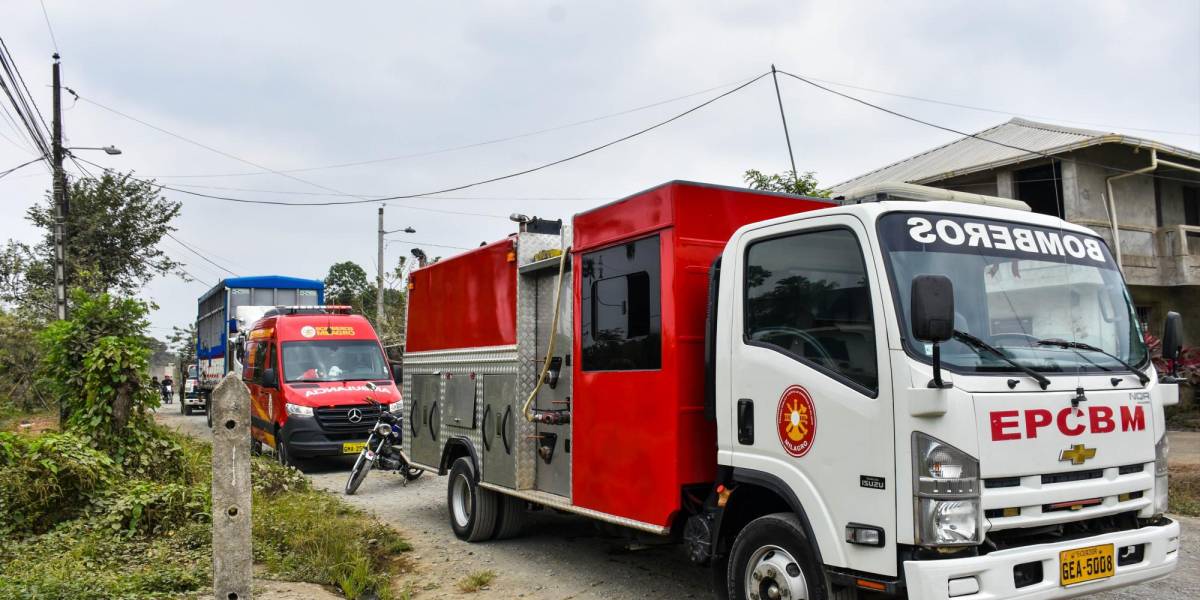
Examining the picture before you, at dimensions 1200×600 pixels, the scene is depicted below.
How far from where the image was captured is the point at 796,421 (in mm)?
4641

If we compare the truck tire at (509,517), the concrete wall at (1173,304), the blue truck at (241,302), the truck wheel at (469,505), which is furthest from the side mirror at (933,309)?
the blue truck at (241,302)

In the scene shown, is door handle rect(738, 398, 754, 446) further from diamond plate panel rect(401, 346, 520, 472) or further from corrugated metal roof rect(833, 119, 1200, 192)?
corrugated metal roof rect(833, 119, 1200, 192)

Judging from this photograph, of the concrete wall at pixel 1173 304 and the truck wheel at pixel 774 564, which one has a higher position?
the concrete wall at pixel 1173 304

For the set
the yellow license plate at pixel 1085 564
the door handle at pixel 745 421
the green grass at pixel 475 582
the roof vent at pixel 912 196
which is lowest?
the green grass at pixel 475 582

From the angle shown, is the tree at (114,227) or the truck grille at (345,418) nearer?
the truck grille at (345,418)

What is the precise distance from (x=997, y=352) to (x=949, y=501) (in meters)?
0.74

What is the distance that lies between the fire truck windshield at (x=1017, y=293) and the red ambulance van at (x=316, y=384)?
10346 millimetres

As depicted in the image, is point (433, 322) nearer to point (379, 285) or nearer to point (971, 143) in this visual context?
point (971, 143)

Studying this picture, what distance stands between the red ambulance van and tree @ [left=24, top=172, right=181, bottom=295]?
17.6m

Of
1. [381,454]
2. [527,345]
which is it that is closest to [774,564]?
[527,345]

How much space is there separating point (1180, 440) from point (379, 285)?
22.5 m

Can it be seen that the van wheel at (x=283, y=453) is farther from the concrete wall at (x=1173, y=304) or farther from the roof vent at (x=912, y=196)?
the concrete wall at (x=1173, y=304)

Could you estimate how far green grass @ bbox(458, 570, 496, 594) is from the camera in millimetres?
6594

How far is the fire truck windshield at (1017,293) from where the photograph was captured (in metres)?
4.25
